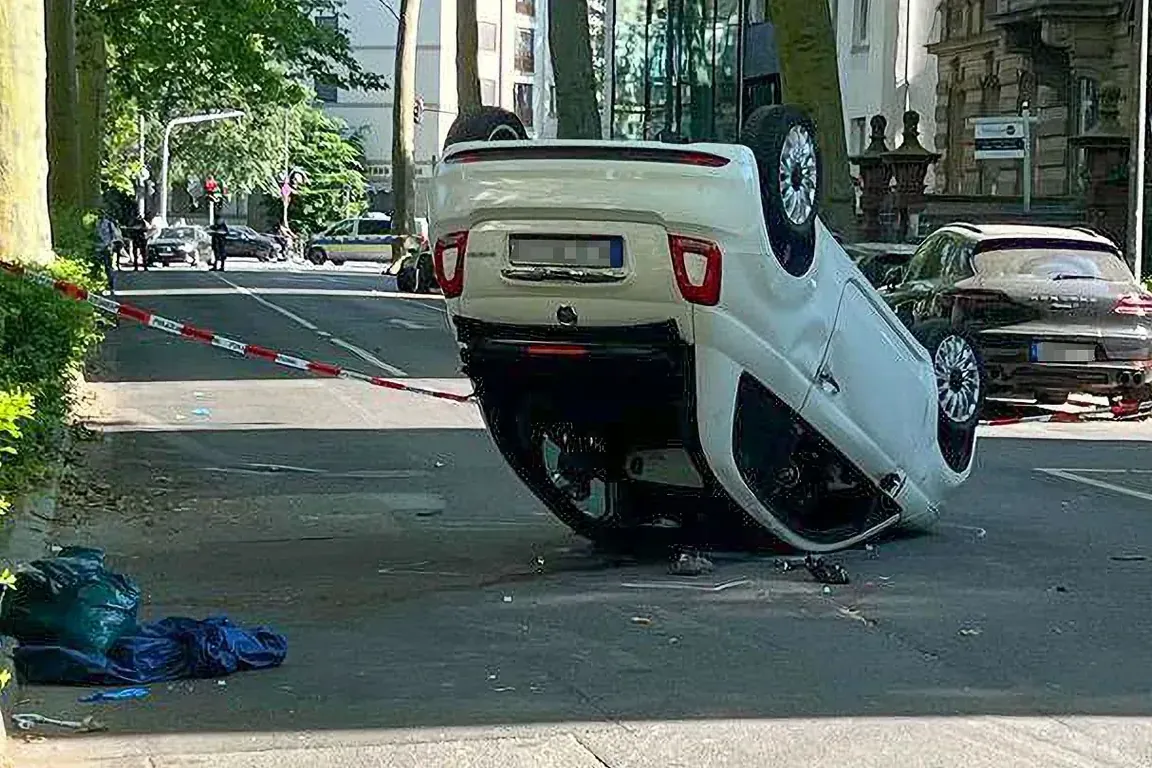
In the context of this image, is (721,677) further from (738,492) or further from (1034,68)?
(1034,68)

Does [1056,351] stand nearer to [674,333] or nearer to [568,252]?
[674,333]

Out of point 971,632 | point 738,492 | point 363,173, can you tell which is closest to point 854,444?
point 738,492

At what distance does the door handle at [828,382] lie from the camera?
31.6 ft

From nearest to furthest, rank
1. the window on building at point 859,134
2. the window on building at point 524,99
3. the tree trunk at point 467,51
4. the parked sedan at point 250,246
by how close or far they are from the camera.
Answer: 1. the tree trunk at point 467,51
2. the window on building at point 859,134
3. the parked sedan at point 250,246
4. the window on building at point 524,99

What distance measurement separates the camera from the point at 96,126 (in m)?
40.9

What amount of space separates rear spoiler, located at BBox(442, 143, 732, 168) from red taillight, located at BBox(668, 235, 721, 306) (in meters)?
0.33

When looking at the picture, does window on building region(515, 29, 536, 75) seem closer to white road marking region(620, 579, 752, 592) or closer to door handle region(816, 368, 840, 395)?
door handle region(816, 368, 840, 395)

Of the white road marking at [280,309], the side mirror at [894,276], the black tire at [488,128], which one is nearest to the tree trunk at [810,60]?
the side mirror at [894,276]

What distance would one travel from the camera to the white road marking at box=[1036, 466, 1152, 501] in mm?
13508

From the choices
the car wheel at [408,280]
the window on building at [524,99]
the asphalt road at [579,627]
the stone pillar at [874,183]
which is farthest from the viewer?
the window on building at [524,99]

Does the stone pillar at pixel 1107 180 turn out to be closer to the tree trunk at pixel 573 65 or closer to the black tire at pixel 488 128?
the tree trunk at pixel 573 65

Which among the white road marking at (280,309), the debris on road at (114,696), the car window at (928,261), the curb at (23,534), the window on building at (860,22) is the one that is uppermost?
the window on building at (860,22)

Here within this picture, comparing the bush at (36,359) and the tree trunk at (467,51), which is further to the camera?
the tree trunk at (467,51)

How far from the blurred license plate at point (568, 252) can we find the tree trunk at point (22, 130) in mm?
7241
